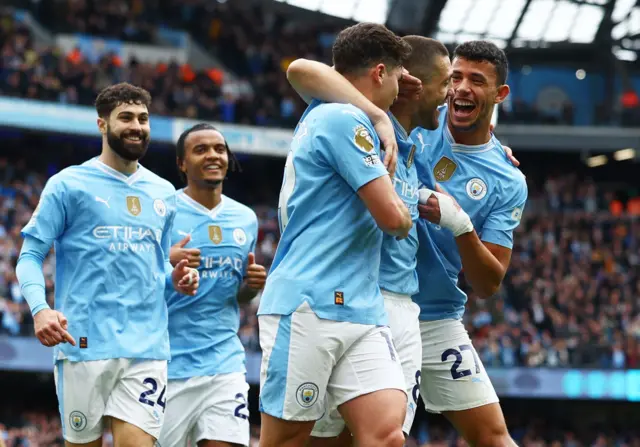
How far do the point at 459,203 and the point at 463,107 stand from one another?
0.57m

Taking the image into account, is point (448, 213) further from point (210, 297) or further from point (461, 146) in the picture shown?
point (210, 297)

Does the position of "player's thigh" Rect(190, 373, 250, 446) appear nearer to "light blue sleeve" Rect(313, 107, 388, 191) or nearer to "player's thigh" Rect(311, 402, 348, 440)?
"player's thigh" Rect(311, 402, 348, 440)

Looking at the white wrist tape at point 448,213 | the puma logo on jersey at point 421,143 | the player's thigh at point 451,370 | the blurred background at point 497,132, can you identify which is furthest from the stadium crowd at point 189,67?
the white wrist tape at point 448,213

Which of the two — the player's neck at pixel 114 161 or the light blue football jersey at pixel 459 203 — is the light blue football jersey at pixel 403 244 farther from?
the player's neck at pixel 114 161

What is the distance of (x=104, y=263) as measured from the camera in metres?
6.58

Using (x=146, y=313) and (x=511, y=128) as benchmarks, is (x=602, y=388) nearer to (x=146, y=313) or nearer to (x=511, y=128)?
(x=511, y=128)

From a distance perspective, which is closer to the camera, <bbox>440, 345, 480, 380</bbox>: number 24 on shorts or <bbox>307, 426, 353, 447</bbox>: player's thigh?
<bbox>307, 426, 353, 447</bbox>: player's thigh

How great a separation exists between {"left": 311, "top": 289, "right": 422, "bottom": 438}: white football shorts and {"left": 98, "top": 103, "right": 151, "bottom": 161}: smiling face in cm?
222

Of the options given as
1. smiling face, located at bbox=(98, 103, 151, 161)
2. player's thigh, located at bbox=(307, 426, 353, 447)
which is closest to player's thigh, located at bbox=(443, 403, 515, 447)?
player's thigh, located at bbox=(307, 426, 353, 447)

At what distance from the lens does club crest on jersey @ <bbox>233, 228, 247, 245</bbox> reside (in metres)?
8.01

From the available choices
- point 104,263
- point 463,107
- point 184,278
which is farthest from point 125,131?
point 463,107

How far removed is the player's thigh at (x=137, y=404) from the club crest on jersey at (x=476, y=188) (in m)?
2.19

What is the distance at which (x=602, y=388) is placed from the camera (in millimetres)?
24297

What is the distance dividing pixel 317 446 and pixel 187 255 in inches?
84.4
